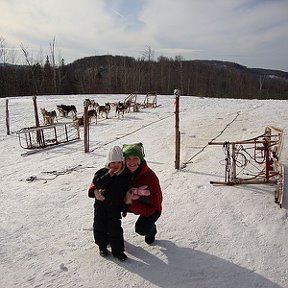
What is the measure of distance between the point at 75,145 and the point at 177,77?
49.2 metres

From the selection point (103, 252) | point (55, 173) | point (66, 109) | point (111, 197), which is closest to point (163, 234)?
point (103, 252)

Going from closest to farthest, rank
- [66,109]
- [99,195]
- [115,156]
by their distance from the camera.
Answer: [115,156]
[99,195]
[66,109]

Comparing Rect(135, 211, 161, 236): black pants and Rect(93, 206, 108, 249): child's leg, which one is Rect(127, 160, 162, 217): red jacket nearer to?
Rect(135, 211, 161, 236): black pants

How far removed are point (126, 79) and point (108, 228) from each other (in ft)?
155

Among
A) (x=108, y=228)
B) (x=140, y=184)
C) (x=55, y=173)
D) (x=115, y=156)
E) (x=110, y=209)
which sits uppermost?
(x=115, y=156)

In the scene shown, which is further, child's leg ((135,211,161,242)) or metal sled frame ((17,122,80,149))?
metal sled frame ((17,122,80,149))

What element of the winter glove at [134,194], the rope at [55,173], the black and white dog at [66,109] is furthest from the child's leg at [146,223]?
the black and white dog at [66,109]

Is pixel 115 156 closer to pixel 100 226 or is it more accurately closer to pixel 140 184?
pixel 140 184

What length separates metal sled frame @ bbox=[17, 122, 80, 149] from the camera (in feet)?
35.5

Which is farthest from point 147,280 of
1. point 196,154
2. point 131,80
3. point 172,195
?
point 131,80

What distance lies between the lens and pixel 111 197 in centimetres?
333

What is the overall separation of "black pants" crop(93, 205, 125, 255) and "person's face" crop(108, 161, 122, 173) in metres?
0.40

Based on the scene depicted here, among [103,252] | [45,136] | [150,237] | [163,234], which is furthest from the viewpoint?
[45,136]

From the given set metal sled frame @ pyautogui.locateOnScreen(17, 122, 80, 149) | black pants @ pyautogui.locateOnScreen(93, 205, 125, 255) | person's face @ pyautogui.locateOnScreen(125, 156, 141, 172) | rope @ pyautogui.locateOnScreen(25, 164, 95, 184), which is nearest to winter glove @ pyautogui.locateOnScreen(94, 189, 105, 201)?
black pants @ pyautogui.locateOnScreen(93, 205, 125, 255)
